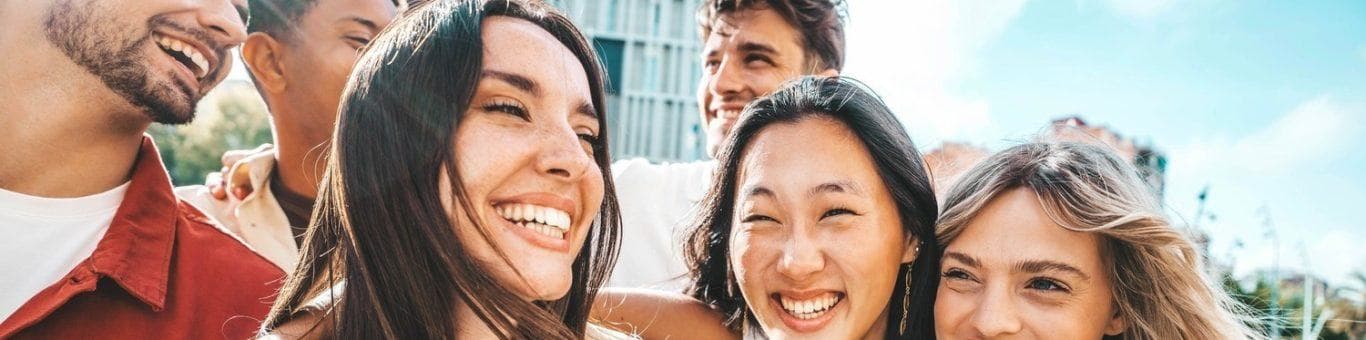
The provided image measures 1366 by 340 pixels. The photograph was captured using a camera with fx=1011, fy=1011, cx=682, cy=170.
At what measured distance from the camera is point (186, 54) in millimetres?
2361

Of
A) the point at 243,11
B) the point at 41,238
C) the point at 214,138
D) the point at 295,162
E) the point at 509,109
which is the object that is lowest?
the point at 214,138

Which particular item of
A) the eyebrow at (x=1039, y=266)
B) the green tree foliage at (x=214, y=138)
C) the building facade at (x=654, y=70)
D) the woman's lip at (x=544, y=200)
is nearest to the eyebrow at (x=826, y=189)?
the eyebrow at (x=1039, y=266)

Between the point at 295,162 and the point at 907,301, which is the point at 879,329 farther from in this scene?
the point at 295,162

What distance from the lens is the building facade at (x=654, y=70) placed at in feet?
84.1

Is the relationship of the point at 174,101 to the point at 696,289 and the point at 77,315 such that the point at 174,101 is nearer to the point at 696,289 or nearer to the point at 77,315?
the point at 77,315

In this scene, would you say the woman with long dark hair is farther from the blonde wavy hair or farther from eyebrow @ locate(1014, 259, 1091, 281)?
eyebrow @ locate(1014, 259, 1091, 281)

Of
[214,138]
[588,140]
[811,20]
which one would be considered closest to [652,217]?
[811,20]

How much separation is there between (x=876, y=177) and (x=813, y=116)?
241 mm

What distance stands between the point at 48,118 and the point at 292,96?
3.44 feet

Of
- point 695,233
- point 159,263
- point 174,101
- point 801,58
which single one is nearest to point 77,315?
point 159,263

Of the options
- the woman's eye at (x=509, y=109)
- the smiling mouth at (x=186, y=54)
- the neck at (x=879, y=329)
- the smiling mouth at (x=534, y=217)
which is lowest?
the neck at (x=879, y=329)

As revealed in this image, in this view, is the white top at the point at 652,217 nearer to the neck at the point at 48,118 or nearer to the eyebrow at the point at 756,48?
the eyebrow at the point at 756,48

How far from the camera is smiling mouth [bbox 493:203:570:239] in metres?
2.00

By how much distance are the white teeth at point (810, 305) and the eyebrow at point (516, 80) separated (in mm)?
944
